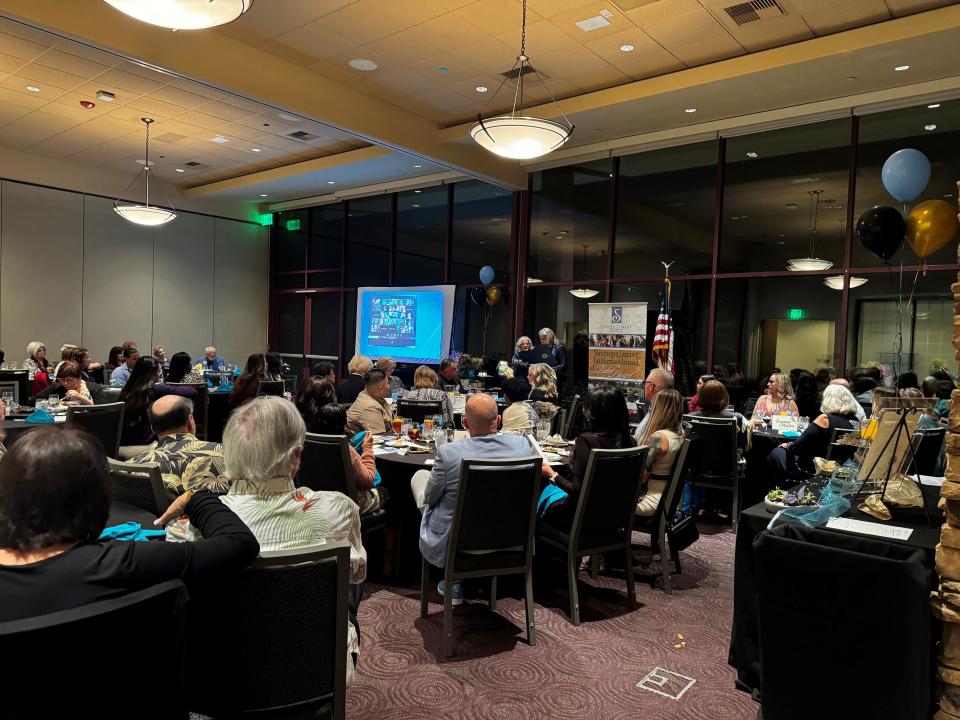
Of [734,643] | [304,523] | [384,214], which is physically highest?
[384,214]

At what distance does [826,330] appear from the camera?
7.54 metres

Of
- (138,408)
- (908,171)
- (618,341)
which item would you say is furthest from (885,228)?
(138,408)

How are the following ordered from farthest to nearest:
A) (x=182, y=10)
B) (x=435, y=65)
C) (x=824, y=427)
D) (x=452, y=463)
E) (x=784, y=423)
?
(x=435, y=65)
(x=784, y=423)
(x=824, y=427)
(x=182, y=10)
(x=452, y=463)

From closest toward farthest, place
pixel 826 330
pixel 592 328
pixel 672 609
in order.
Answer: pixel 672 609
pixel 826 330
pixel 592 328

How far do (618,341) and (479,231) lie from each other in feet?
10.5

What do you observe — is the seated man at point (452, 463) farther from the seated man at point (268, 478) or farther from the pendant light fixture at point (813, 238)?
the pendant light fixture at point (813, 238)

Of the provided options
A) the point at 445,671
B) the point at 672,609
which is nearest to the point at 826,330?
the point at 672,609

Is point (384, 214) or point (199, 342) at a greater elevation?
point (384, 214)

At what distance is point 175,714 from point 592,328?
27.6 feet

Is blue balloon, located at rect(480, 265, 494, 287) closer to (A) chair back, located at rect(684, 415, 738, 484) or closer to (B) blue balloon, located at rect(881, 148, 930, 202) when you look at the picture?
(A) chair back, located at rect(684, 415, 738, 484)

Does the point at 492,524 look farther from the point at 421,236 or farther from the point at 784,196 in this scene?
the point at 421,236

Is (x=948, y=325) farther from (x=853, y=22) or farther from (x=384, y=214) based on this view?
(x=384, y=214)

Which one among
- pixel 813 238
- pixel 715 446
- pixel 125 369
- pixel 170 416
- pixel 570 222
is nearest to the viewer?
pixel 170 416

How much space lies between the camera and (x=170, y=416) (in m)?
2.79
